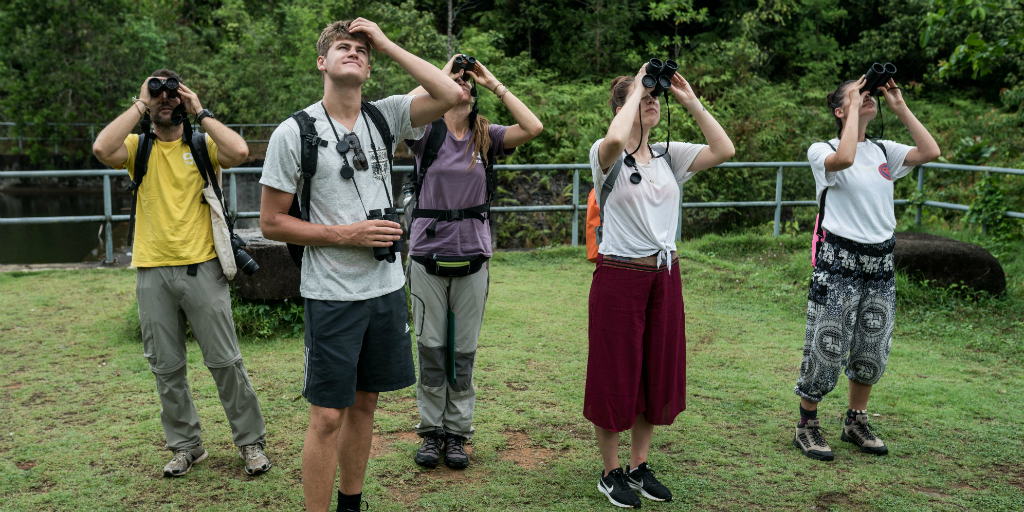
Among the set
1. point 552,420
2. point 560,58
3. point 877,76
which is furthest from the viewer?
point 560,58

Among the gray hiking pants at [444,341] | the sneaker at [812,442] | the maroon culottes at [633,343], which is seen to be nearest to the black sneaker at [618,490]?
the maroon culottes at [633,343]

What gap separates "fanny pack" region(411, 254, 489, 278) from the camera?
4012 mm

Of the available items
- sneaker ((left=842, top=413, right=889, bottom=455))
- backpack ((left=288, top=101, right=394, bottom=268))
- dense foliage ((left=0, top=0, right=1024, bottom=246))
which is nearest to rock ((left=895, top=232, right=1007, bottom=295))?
sneaker ((left=842, top=413, right=889, bottom=455))

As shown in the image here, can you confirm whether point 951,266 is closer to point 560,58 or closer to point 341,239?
point 341,239

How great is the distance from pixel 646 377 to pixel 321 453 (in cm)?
143

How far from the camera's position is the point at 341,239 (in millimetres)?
2959

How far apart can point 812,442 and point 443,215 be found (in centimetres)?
220

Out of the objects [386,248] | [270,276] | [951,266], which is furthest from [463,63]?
[951,266]

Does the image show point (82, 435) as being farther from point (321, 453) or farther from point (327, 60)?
point (327, 60)

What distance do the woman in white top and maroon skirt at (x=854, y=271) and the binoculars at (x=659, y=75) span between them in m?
1.09

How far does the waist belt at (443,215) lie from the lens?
404cm

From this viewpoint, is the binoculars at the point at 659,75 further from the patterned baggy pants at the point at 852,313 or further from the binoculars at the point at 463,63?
the patterned baggy pants at the point at 852,313

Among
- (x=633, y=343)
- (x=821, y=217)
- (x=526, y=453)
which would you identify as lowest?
(x=526, y=453)

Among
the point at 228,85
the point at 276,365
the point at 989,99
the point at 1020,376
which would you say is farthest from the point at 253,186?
the point at 989,99
